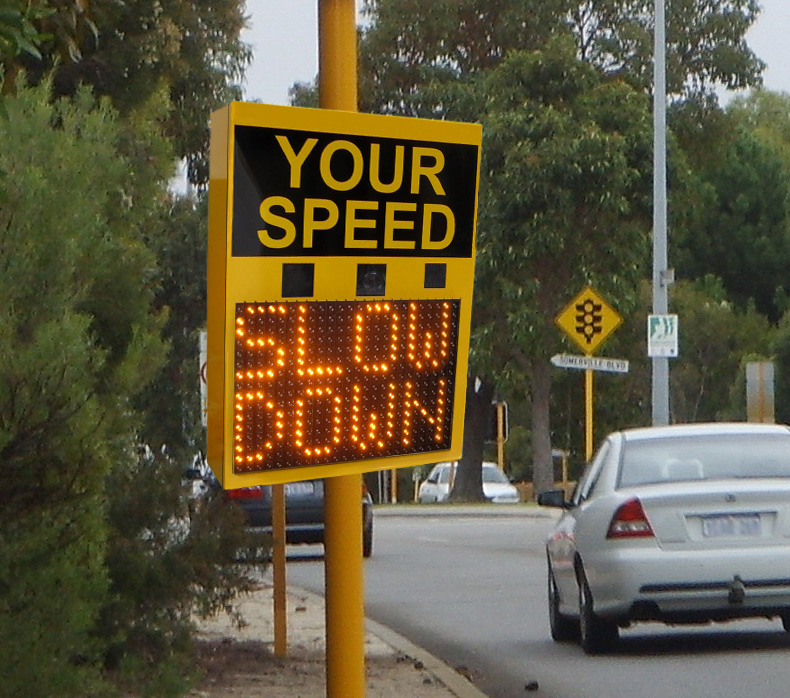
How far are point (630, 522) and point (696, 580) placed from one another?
1.73 feet

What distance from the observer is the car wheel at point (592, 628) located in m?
12.4

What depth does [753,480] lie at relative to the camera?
12211 millimetres

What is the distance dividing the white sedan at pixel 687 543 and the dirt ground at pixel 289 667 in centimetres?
130

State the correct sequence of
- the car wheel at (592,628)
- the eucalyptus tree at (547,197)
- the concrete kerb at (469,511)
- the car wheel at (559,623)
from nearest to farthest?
the car wheel at (592,628) → the car wheel at (559,623) → the concrete kerb at (469,511) → the eucalyptus tree at (547,197)

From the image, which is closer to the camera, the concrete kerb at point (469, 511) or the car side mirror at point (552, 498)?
the car side mirror at point (552, 498)

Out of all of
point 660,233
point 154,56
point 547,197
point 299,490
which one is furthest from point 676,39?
point 154,56

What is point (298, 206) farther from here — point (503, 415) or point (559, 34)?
point (503, 415)

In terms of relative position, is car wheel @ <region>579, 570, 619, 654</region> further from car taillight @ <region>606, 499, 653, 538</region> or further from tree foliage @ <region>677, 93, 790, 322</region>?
tree foliage @ <region>677, 93, 790, 322</region>

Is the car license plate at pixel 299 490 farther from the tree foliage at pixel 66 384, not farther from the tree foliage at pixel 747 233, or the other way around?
the tree foliage at pixel 747 233

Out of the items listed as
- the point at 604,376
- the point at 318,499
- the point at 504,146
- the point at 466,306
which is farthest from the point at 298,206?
the point at 604,376

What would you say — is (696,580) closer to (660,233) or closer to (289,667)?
(289,667)

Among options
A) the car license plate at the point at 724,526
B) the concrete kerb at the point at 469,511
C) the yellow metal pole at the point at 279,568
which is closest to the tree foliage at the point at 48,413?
the yellow metal pole at the point at 279,568

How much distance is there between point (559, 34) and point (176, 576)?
112ft

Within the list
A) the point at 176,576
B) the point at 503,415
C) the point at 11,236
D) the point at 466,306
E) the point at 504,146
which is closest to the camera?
the point at 466,306
